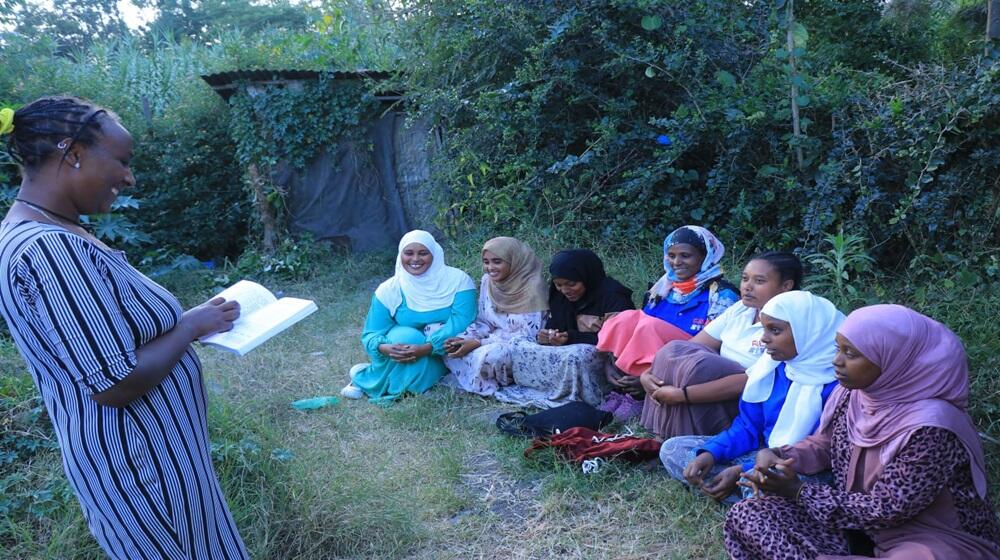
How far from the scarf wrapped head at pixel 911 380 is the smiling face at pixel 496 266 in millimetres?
2859

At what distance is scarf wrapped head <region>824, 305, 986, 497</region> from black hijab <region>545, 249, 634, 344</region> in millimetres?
2375

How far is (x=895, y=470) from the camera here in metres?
2.34

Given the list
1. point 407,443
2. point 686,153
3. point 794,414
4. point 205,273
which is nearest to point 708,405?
point 794,414

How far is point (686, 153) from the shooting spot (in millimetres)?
6258

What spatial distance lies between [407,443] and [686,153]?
138 inches

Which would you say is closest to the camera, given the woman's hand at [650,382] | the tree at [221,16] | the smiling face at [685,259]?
the woman's hand at [650,382]

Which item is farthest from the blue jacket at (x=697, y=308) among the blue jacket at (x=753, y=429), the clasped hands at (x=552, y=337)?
the blue jacket at (x=753, y=429)

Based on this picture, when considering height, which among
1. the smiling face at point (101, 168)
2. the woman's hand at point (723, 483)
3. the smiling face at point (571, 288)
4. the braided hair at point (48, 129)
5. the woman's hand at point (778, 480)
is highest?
the braided hair at point (48, 129)

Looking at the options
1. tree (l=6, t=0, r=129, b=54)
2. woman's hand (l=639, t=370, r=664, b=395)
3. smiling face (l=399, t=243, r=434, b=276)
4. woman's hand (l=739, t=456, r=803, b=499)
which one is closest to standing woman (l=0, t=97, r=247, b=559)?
woman's hand (l=739, t=456, r=803, b=499)

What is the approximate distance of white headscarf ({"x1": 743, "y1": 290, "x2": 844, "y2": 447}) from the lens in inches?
120

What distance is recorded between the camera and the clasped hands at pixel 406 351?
201 inches

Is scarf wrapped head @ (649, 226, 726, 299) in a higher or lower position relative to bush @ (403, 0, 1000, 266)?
lower

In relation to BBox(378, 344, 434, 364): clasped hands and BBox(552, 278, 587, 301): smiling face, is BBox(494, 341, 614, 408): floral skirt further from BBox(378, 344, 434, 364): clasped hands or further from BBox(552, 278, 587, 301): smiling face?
BBox(378, 344, 434, 364): clasped hands

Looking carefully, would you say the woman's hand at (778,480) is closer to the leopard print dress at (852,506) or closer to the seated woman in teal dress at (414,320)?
the leopard print dress at (852,506)
